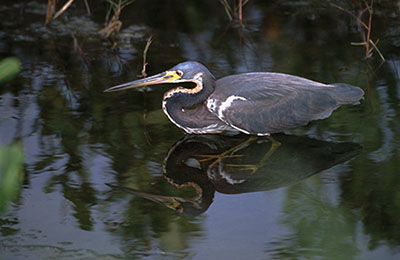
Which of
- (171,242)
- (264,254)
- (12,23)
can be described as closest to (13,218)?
(171,242)

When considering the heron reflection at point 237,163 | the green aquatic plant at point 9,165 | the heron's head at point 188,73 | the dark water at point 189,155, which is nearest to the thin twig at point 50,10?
the dark water at point 189,155

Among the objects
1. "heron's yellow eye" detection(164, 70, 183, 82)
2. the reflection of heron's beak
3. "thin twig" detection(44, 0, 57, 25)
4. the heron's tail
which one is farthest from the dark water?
"heron's yellow eye" detection(164, 70, 183, 82)

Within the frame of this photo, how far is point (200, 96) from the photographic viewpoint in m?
5.02

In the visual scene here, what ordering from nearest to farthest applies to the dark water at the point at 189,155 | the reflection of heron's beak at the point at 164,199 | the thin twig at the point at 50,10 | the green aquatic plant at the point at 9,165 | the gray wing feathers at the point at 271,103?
the green aquatic plant at the point at 9,165
the dark water at the point at 189,155
the reflection of heron's beak at the point at 164,199
the gray wing feathers at the point at 271,103
the thin twig at the point at 50,10

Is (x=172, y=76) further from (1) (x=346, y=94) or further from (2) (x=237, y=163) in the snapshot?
(1) (x=346, y=94)

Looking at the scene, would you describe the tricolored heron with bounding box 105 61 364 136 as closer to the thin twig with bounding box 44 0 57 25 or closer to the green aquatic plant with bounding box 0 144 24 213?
the thin twig with bounding box 44 0 57 25

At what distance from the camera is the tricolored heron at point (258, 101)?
15.8 feet

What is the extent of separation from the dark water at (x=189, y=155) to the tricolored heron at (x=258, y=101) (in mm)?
179

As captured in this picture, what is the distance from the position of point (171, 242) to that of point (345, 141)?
6.18ft

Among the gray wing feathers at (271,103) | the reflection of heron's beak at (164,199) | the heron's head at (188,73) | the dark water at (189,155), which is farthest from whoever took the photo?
the heron's head at (188,73)

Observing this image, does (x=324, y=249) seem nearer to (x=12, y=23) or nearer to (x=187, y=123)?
(x=187, y=123)

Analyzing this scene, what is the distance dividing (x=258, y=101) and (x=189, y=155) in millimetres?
639

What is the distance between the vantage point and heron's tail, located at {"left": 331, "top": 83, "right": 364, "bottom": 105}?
A: 4.89 metres

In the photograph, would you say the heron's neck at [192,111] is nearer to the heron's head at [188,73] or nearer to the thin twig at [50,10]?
the heron's head at [188,73]
